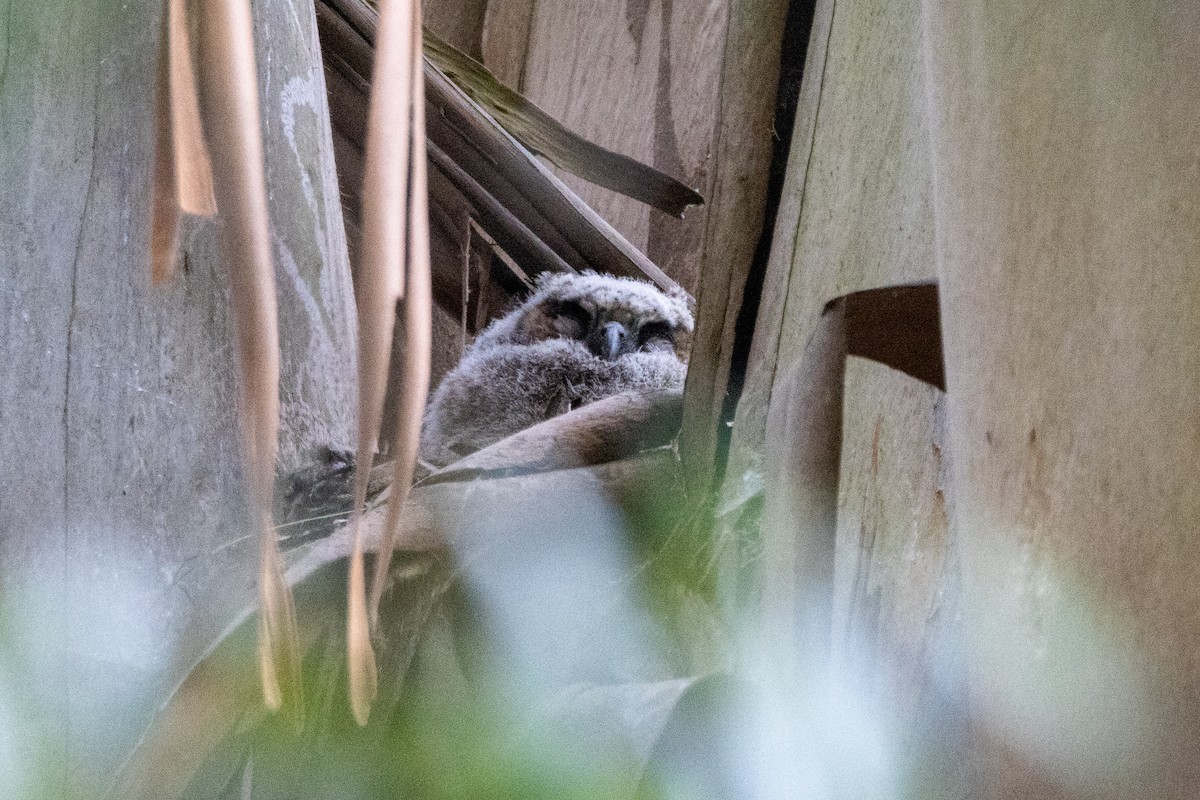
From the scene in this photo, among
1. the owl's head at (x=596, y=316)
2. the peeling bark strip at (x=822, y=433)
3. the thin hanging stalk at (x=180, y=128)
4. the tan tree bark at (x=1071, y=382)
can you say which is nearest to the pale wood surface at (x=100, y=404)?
the thin hanging stalk at (x=180, y=128)

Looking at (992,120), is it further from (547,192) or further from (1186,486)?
(547,192)

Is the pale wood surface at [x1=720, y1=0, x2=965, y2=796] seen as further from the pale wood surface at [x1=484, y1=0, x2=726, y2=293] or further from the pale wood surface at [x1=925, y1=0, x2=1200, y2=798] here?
the pale wood surface at [x1=484, y1=0, x2=726, y2=293]

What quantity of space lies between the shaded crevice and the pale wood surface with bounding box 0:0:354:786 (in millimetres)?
421

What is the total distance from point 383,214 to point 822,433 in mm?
234

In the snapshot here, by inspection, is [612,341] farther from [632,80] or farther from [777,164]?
[777,164]

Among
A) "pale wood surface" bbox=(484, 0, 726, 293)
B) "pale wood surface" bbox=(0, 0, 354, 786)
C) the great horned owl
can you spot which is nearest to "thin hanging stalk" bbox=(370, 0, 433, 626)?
Answer: "pale wood surface" bbox=(0, 0, 354, 786)

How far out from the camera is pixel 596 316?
2.48 meters

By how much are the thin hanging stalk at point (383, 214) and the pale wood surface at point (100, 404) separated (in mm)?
382

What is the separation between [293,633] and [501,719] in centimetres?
17

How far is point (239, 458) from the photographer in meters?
1.01

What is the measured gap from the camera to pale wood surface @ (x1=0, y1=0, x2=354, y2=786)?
35.5 inches

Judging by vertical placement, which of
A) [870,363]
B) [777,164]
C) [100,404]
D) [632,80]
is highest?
[632,80]

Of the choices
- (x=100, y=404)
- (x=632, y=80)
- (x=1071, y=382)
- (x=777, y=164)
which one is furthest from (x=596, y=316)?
(x=1071, y=382)

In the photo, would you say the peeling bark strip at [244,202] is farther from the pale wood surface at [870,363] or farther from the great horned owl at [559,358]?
the great horned owl at [559,358]
